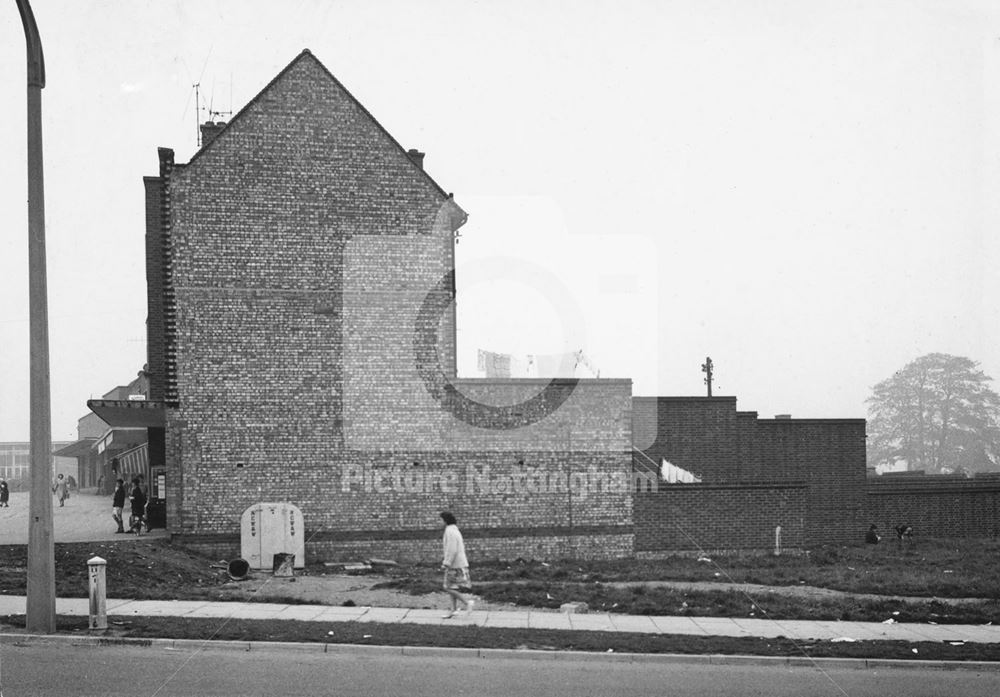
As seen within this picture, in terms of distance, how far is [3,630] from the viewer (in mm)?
13516

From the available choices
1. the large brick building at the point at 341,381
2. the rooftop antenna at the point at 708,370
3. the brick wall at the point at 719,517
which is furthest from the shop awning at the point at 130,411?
the rooftop antenna at the point at 708,370

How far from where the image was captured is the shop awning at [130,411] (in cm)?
2508

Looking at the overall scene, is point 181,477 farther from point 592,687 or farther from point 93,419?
point 93,419

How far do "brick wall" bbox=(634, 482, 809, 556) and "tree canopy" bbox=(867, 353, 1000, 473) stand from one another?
44.6 meters

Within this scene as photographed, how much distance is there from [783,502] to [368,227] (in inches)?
554

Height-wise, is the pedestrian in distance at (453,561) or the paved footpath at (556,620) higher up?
the pedestrian in distance at (453,561)

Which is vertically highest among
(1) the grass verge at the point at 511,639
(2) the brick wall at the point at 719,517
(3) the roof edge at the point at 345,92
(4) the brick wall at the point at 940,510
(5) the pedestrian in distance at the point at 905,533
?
(3) the roof edge at the point at 345,92

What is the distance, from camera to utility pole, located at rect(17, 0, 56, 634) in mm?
13359

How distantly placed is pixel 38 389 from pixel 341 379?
468 inches

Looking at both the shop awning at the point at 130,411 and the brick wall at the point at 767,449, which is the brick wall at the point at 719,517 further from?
the shop awning at the point at 130,411

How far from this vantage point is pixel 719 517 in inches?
1133

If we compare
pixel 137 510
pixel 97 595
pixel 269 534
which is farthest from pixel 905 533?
pixel 97 595

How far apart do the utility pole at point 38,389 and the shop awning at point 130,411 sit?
10.6 metres

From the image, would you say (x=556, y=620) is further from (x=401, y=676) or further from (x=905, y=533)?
(x=905, y=533)
